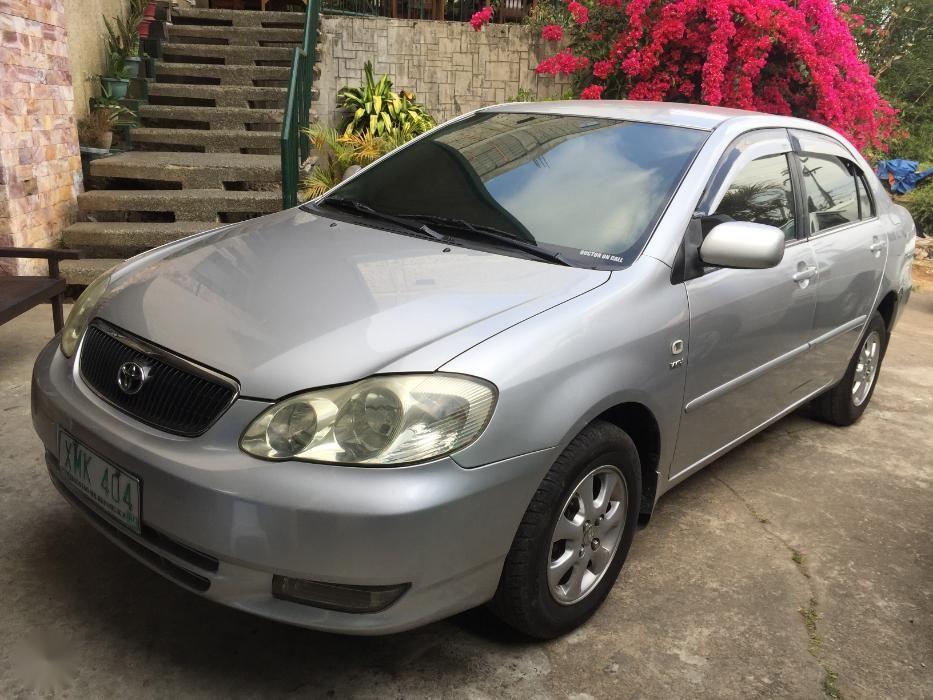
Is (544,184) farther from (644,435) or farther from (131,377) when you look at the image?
(131,377)

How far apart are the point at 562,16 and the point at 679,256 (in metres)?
7.60

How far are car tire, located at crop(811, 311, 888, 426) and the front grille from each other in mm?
3256

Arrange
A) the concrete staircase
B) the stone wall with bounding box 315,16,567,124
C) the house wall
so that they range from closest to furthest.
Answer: the concrete staircase, the house wall, the stone wall with bounding box 315,16,567,124

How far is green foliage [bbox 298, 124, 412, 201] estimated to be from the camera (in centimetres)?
748

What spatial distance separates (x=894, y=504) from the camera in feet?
11.7

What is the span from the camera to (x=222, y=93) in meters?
8.01

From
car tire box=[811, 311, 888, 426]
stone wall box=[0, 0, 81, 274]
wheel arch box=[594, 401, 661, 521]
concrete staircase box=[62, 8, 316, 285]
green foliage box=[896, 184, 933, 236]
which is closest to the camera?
wheel arch box=[594, 401, 661, 521]

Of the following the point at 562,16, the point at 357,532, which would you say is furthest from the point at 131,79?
the point at 357,532

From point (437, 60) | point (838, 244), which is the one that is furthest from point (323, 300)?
point (437, 60)

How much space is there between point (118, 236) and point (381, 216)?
3.71 m

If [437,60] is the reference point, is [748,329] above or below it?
below

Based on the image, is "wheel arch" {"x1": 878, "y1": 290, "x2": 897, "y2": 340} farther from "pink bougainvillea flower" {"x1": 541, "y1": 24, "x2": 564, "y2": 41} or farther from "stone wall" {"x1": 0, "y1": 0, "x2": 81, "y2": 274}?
"pink bougainvillea flower" {"x1": 541, "y1": 24, "x2": 564, "y2": 41}

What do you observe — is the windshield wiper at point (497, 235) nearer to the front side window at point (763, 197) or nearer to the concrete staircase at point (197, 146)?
the front side window at point (763, 197)

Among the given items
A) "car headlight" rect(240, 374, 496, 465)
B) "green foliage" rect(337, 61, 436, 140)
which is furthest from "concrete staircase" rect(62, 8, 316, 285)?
"car headlight" rect(240, 374, 496, 465)
